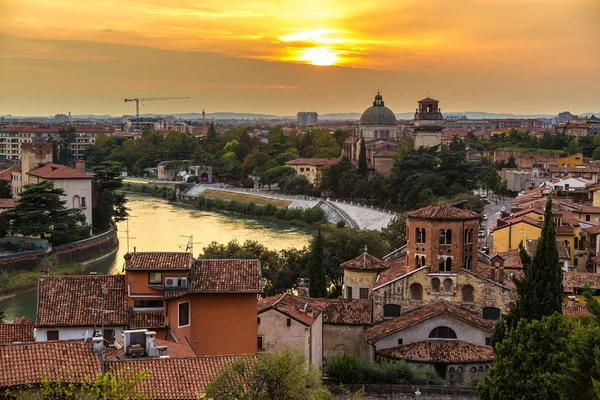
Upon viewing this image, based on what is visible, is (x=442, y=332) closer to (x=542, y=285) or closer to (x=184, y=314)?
(x=542, y=285)

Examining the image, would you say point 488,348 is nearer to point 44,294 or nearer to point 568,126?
point 44,294

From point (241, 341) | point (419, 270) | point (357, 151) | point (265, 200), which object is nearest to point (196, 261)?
point (241, 341)

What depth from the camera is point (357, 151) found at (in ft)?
195

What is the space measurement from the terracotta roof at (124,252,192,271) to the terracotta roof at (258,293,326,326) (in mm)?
1598

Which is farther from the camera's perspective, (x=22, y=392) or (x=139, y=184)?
(x=139, y=184)

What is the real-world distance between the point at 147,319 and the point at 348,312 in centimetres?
452

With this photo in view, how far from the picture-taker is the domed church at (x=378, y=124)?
206 feet

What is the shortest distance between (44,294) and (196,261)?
2.24 m

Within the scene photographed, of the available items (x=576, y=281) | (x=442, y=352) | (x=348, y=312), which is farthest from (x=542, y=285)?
(x=576, y=281)

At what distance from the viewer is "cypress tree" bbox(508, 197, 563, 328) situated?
13.1m

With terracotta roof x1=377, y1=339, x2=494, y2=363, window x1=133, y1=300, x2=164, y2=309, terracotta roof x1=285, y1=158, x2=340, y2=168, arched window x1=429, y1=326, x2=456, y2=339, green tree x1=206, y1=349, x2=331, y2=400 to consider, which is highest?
terracotta roof x1=285, y1=158, x2=340, y2=168

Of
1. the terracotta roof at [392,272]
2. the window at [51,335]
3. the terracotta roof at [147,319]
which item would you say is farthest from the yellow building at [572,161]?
the window at [51,335]

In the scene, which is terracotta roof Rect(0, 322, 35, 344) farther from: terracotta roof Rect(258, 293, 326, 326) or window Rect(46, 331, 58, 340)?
terracotta roof Rect(258, 293, 326, 326)

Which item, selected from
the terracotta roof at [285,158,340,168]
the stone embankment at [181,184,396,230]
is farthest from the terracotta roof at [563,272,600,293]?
the terracotta roof at [285,158,340,168]
